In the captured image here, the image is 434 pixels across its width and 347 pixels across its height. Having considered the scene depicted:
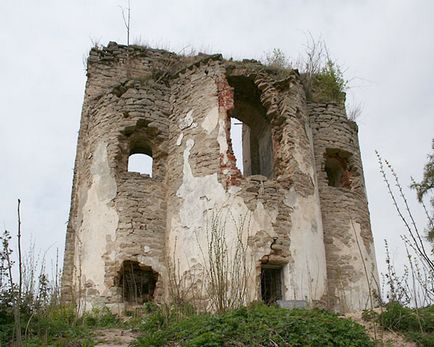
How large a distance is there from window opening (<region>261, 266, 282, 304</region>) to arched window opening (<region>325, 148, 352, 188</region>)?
3.75 m

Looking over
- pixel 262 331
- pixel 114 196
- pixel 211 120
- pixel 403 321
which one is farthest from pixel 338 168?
pixel 262 331

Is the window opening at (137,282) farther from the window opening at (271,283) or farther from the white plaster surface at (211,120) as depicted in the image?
the white plaster surface at (211,120)

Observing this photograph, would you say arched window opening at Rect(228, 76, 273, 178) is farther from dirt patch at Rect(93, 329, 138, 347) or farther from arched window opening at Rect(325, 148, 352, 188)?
dirt patch at Rect(93, 329, 138, 347)

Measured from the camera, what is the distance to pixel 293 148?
33.7 ft

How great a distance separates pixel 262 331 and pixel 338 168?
786cm

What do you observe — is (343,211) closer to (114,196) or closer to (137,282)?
(137,282)

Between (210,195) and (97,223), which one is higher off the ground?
(210,195)

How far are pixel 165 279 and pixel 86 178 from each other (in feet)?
9.28

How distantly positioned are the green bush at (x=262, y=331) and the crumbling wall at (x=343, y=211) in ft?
12.2

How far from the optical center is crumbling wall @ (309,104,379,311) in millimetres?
10742

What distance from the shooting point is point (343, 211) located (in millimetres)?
11492

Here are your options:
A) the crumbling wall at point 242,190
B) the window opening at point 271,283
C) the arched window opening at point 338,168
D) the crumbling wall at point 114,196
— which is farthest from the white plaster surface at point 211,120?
the arched window opening at point 338,168

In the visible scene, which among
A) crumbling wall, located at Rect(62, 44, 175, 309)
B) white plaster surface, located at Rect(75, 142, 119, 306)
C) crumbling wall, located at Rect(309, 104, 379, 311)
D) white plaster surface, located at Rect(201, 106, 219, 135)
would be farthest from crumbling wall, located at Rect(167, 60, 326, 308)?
white plaster surface, located at Rect(75, 142, 119, 306)

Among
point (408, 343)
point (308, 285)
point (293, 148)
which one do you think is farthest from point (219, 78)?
point (408, 343)
